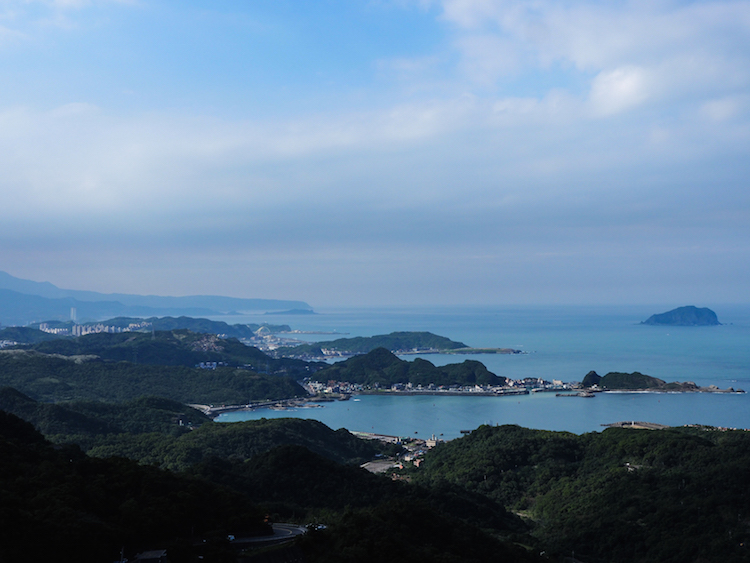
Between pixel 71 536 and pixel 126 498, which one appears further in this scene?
pixel 126 498

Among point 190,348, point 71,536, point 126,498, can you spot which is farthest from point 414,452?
point 190,348

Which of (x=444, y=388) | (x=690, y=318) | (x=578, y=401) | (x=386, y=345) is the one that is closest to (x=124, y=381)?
(x=444, y=388)

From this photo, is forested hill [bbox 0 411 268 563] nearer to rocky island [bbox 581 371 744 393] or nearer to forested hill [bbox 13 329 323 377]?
rocky island [bbox 581 371 744 393]

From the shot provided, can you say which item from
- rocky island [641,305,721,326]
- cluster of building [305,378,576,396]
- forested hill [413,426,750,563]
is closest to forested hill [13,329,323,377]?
cluster of building [305,378,576,396]

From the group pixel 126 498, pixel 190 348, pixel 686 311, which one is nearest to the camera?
pixel 126 498

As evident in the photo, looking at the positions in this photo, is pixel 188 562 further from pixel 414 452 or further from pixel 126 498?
pixel 414 452

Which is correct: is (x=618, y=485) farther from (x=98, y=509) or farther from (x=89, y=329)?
(x=89, y=329)

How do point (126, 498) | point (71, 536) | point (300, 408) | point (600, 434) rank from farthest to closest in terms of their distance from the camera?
1. point (300, 408)
2. point (600, 434)
3. point (126, 498)
4. point (71, 536)
